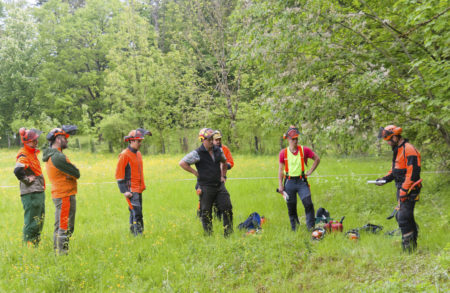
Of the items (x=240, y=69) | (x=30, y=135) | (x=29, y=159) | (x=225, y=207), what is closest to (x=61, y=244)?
(x=29, y=159)

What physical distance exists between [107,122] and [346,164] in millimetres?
18941

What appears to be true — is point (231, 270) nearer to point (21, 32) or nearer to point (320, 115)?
point (320, 115)

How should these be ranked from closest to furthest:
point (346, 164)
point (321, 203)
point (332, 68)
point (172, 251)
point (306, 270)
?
point (306, 270) → point (172, 251) → point (332, 68) → point (321, 203) → point (346, 164)

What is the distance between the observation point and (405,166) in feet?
17.9

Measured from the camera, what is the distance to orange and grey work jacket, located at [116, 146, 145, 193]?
6551 millimetres

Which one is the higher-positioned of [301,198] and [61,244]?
[301,198]

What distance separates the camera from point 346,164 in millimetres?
16078

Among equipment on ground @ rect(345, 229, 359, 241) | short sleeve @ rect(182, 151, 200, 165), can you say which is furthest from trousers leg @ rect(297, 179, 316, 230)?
short sleeve @ rect(182, 151, 200, 165)

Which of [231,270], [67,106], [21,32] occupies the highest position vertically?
[21,32]

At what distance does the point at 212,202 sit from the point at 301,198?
168 cm

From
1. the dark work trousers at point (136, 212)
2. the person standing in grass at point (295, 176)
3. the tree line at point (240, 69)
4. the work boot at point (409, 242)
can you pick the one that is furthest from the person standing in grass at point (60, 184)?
the work boot at point (409, 242)

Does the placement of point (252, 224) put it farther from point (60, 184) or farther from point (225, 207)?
point (60, 184)

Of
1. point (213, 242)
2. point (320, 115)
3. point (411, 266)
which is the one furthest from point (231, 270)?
point (320, 115)

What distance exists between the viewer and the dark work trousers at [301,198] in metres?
6.46
